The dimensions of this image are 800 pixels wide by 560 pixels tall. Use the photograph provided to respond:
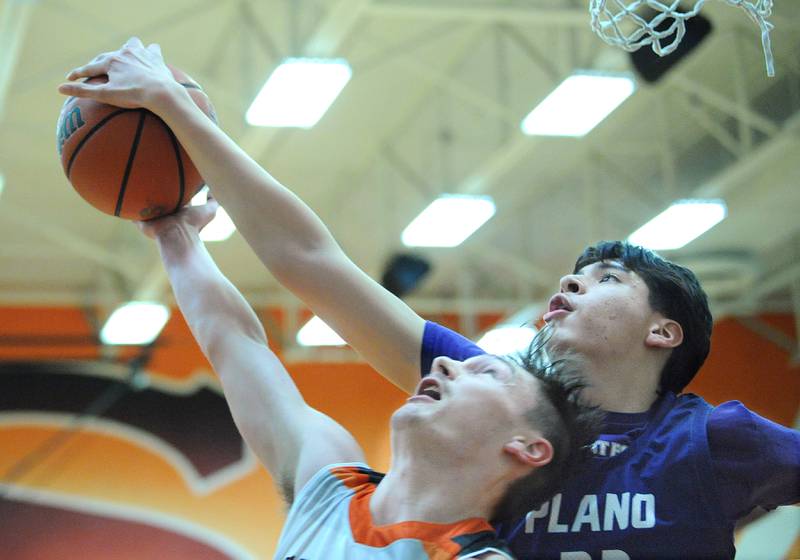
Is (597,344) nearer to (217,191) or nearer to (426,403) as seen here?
(426,403)

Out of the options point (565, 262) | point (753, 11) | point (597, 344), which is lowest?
point (597, 344)

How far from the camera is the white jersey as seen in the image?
191cm

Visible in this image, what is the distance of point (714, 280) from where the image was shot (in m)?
11.2

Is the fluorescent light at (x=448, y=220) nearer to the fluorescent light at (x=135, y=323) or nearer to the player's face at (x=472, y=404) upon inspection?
the fluorescent light at (x=135, y=323)

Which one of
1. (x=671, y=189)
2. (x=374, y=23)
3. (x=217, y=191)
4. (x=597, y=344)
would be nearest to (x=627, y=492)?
(x=597, y=344)

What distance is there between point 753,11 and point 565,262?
9.68 meters

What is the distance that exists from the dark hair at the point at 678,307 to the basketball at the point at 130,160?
977mm

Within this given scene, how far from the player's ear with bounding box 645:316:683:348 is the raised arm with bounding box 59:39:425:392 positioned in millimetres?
483

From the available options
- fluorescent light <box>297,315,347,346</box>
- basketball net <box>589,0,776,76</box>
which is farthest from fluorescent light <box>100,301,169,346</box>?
basketball net <box>589,0,776,76</box>

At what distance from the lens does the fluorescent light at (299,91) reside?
6328mm

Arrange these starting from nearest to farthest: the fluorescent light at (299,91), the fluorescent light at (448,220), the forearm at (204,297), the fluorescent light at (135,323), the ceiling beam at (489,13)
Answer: the forearm at (204,297), the fluorescent light at (299,91), the ceiling beam at (489,13), the fluorescent light at (448,220), the fluorescent light at (135,323)

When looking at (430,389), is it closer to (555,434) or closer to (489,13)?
(555,434)

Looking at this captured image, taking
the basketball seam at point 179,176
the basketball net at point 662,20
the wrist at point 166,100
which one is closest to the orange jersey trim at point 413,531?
the wrist at point 166,100

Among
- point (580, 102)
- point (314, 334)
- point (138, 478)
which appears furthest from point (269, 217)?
point (138, 478)
